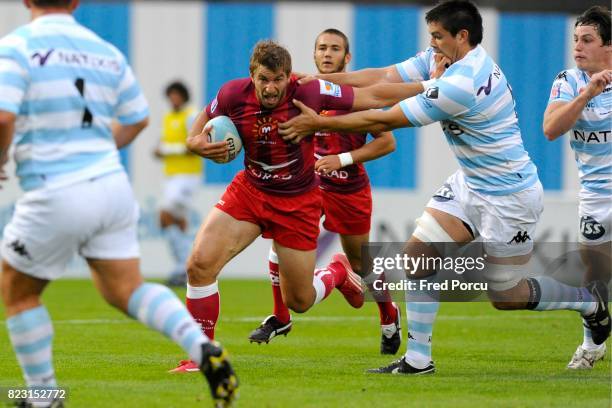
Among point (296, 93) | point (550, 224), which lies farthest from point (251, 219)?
point (550, 224)

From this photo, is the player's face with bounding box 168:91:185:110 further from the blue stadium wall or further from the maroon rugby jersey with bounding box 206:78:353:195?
the maroon rugby jersey with bounding box 206:78:353:195

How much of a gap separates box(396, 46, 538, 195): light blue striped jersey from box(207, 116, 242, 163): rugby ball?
43.5 inches

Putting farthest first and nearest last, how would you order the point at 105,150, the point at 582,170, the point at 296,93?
the point at 582,170 < the point at 296,93 < the point at 105,150

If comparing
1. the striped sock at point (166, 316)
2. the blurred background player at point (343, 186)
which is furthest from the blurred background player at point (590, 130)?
the striped sock at point (166, 316)

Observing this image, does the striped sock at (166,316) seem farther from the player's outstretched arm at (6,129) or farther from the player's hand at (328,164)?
the player's hand at (328,164)

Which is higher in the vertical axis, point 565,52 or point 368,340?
point 565,52

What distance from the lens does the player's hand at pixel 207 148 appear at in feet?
25.4

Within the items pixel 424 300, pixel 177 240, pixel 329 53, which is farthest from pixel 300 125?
pixel 177 240

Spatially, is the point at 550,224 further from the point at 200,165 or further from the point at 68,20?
the point at 68,20

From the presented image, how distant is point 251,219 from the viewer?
8.20 m

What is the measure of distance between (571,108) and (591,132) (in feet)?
2.27

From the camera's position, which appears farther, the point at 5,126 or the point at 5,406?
the point at 5,406

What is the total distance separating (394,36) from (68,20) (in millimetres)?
11137

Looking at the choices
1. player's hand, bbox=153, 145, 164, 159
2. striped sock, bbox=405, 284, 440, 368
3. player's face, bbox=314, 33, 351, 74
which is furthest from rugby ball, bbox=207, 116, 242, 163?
player's hand, bbox=153, 145, 164, 159
